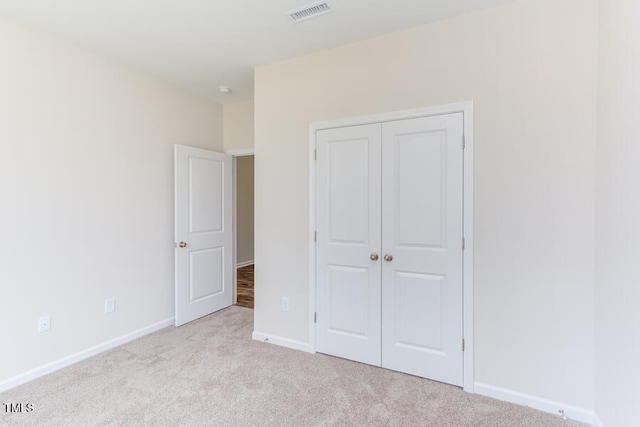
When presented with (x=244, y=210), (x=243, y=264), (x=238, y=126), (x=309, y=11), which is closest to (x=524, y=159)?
(x=309, y=11)

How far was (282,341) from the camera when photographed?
2.95 metres

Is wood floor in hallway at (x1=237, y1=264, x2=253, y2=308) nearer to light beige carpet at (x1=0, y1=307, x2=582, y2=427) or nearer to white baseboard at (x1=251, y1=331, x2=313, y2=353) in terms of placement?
white baseboard at (x1=251, y1=331, x2=313, y2=353)

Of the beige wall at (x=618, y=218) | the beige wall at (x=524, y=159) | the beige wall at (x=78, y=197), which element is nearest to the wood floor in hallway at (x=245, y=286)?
the beige wall at (x=78, y=197)

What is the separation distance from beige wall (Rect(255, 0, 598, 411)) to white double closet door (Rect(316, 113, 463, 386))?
16 cm

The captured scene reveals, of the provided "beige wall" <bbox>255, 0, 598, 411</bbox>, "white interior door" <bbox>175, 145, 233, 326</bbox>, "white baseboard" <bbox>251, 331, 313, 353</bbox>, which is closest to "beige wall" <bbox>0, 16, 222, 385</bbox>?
"white interior door" <bbox>175, 145, 233, 326</bbox>

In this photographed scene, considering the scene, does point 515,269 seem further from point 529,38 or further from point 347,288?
point 529,38

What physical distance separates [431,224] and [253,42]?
2.00m

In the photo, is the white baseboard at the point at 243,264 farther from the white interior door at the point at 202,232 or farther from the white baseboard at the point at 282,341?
the white baseboard at the point at 282,341

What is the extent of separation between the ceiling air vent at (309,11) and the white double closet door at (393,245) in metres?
0.84

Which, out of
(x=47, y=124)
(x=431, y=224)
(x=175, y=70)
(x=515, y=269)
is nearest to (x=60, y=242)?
(x=47, y=124)

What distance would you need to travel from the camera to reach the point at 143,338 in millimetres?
3105

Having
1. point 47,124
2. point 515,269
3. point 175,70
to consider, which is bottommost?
point 515,269

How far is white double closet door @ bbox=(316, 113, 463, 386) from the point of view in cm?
227

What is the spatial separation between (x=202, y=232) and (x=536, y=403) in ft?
10.9
